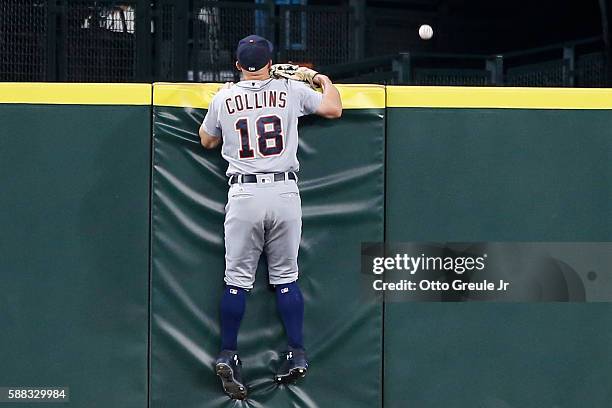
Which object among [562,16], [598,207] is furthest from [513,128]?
[562,16]

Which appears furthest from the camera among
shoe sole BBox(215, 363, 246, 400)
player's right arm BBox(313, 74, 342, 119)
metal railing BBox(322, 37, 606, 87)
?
metal railing BBox(322, 37, 606, 87)

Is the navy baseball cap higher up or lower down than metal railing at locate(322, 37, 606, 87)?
lower down

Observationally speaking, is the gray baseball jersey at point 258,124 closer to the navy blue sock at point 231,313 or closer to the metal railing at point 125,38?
the navy blue sock at point 231,313

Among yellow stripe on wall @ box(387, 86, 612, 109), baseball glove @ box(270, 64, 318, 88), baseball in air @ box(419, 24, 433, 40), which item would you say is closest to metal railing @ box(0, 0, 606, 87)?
baseball in air @ box(419, 24, 433, 40)

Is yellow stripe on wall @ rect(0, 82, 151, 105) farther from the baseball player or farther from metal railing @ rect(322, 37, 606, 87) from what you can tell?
metal railing @ rect(322, 37, 606, 87)

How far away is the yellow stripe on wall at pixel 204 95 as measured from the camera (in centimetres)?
636

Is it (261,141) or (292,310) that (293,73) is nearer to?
(261,141)

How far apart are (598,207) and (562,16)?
30.6 ft

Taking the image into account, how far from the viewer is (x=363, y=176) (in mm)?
6426

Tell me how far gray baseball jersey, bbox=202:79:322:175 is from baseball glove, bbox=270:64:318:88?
4.0 inches

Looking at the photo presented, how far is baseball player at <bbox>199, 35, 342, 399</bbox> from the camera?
618 cm

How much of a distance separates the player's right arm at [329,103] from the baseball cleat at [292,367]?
4.37 feet

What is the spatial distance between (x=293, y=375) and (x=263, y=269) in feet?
2.05

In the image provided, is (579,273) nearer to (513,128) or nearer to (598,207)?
(598,207)
